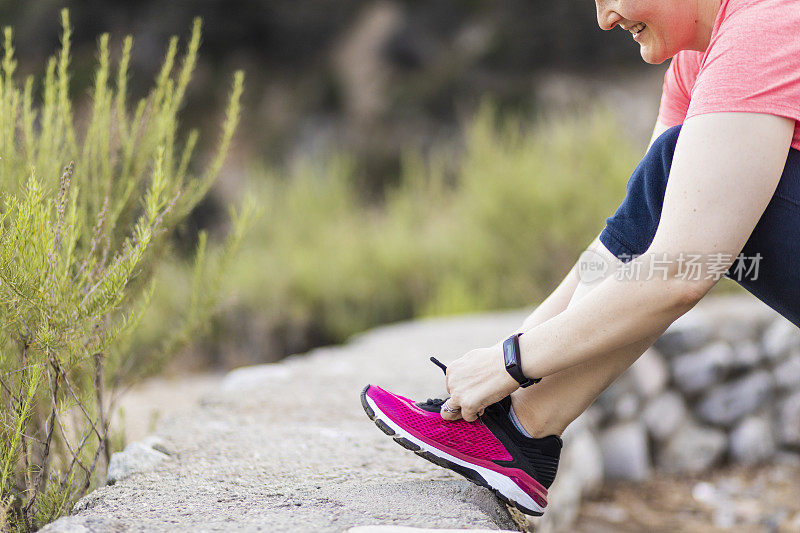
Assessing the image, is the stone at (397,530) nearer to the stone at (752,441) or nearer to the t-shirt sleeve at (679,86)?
the t-shirt sleeve at (679,86)

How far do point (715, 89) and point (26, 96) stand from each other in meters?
1.45

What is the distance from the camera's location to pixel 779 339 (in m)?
3.22

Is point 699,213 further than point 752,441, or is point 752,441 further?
point 752,441

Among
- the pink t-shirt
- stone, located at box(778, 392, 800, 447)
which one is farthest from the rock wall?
the pink t-shirt

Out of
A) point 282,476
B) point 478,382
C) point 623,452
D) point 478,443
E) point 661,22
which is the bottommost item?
point 623,452

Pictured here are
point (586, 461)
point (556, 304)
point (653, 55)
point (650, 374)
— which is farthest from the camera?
point (650, 374)

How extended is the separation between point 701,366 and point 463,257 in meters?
1.84

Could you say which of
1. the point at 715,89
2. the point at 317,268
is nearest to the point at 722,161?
the point at 715,89

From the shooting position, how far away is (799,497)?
9.00ft

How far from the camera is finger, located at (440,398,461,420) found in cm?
135

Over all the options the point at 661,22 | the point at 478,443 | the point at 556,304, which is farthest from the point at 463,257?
the point at 661,22

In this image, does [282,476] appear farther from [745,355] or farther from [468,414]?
[745,355]

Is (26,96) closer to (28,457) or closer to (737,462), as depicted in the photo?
(28,457)

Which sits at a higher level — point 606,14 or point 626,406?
point 606,14
